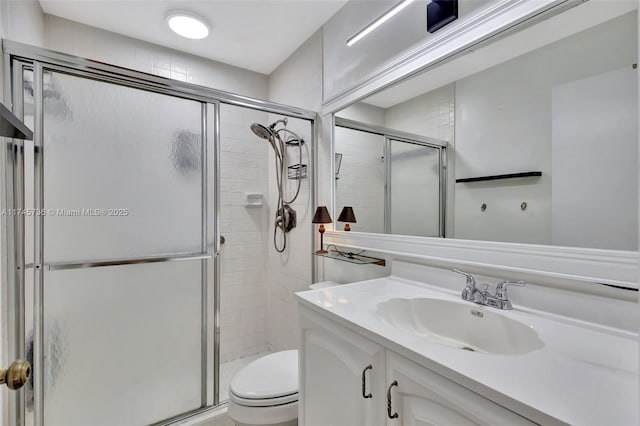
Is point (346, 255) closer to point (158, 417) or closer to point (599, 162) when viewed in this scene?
point (599, 162)

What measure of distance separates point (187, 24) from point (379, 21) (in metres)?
1.25

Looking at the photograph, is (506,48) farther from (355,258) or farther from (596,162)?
(355,258)

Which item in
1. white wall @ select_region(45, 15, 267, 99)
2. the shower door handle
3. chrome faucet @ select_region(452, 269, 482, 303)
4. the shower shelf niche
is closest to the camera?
the shower door handle

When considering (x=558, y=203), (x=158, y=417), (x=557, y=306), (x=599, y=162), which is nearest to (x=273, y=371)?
(x=158, y=417)

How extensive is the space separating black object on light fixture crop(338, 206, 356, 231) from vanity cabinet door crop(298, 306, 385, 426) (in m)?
0.70

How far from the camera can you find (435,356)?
710mm

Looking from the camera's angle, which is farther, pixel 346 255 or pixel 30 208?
pixel 346 255

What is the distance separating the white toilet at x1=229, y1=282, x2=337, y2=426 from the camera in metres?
1.33

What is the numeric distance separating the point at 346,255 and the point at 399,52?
3.66 ft

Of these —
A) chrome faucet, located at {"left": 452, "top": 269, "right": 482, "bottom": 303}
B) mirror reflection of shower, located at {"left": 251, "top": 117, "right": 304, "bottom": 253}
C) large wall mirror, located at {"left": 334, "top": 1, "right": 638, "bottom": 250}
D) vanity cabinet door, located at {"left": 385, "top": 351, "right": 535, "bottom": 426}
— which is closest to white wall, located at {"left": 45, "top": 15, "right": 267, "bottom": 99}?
mirror reflection of shower, located at {"left": 251, "top": 117, "right": 304, "bottom": 253}

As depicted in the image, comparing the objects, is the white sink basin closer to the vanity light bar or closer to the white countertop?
the white countertop

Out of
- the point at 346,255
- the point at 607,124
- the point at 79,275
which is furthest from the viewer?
the point at 346,255

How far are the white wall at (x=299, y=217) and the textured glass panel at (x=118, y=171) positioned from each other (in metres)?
0.75

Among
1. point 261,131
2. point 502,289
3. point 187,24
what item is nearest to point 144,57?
point 187,24
